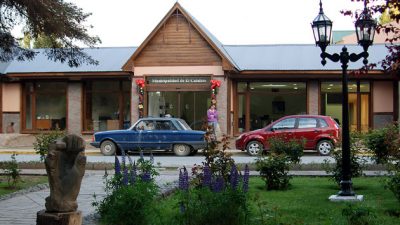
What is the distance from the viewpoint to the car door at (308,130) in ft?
74.5

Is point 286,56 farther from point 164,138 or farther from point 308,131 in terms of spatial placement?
point 164,138

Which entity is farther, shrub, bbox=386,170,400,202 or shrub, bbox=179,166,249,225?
shrub, bbox=386,170,400,202

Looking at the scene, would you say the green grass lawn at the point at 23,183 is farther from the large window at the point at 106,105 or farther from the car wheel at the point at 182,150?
the large window at the point at 106,105

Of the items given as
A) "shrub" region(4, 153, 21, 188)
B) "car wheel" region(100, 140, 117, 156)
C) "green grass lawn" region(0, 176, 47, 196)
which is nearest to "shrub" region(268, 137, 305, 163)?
"green grass lawn" region(0, 176, 47, 196)

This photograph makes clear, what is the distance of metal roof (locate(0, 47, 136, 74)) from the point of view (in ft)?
103

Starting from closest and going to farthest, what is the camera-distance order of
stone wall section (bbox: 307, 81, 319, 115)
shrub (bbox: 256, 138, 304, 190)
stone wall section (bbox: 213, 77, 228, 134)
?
shrub (bbox: 256, 138, 304, 190) < stone wall section (bbox: 213, 77, 228, 134) < stone wall section (bbox: 307, 81, 319, 115)

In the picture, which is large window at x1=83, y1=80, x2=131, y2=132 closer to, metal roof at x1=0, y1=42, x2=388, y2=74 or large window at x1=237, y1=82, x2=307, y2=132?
metal roof at x1=0, y1=42, x2=388, y2=74

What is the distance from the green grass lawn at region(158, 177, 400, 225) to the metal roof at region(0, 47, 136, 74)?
18.9 metres

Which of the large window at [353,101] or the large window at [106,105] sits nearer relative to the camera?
the large window at [353,101]

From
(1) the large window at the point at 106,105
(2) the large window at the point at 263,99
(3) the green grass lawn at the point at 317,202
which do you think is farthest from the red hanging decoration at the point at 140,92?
(3) the green grass lawn at the point at 317,202

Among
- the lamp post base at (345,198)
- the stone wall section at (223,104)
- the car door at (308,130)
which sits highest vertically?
the stone wall section at (223,104)

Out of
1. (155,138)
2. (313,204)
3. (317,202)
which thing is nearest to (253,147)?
(155,138)

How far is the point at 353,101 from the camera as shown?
3041 cm

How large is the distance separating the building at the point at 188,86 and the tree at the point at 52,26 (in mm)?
15160
